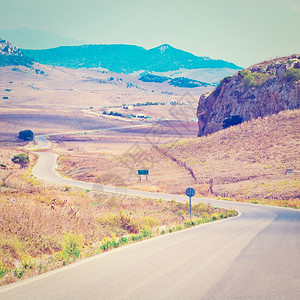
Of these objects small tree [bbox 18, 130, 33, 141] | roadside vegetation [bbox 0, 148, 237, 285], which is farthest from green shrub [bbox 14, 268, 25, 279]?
small tree [bbox 18, 130, 33, 141]

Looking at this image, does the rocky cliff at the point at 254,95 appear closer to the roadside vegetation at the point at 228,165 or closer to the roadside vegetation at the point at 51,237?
the roadside vegetation at the point at 228,165

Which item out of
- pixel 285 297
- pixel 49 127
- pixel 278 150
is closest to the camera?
pixel 285 297

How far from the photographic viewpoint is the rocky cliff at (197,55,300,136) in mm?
59281

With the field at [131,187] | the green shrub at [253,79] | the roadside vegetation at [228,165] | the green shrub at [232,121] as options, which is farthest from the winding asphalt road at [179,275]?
the green shrub at [253,79]

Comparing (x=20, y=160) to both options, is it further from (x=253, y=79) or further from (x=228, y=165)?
(x=253, y=79)

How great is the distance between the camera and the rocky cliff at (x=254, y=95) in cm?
5928

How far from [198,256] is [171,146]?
188 feet

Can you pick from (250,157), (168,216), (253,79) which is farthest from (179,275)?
(253,79)

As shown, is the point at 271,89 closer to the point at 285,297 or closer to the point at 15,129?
the point at 285,297

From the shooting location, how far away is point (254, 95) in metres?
65.2

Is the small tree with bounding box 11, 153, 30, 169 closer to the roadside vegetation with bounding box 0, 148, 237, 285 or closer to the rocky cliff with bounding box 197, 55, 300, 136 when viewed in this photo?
the rocky cliff with bounding box 197, 55, 300, 136

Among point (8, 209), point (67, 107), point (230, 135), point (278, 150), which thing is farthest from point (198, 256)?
point (67, 107)

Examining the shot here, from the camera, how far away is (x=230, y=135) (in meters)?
58.0

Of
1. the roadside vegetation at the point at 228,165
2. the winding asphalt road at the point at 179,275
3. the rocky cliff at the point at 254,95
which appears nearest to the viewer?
the winding asphalt road at the point at 179,275
